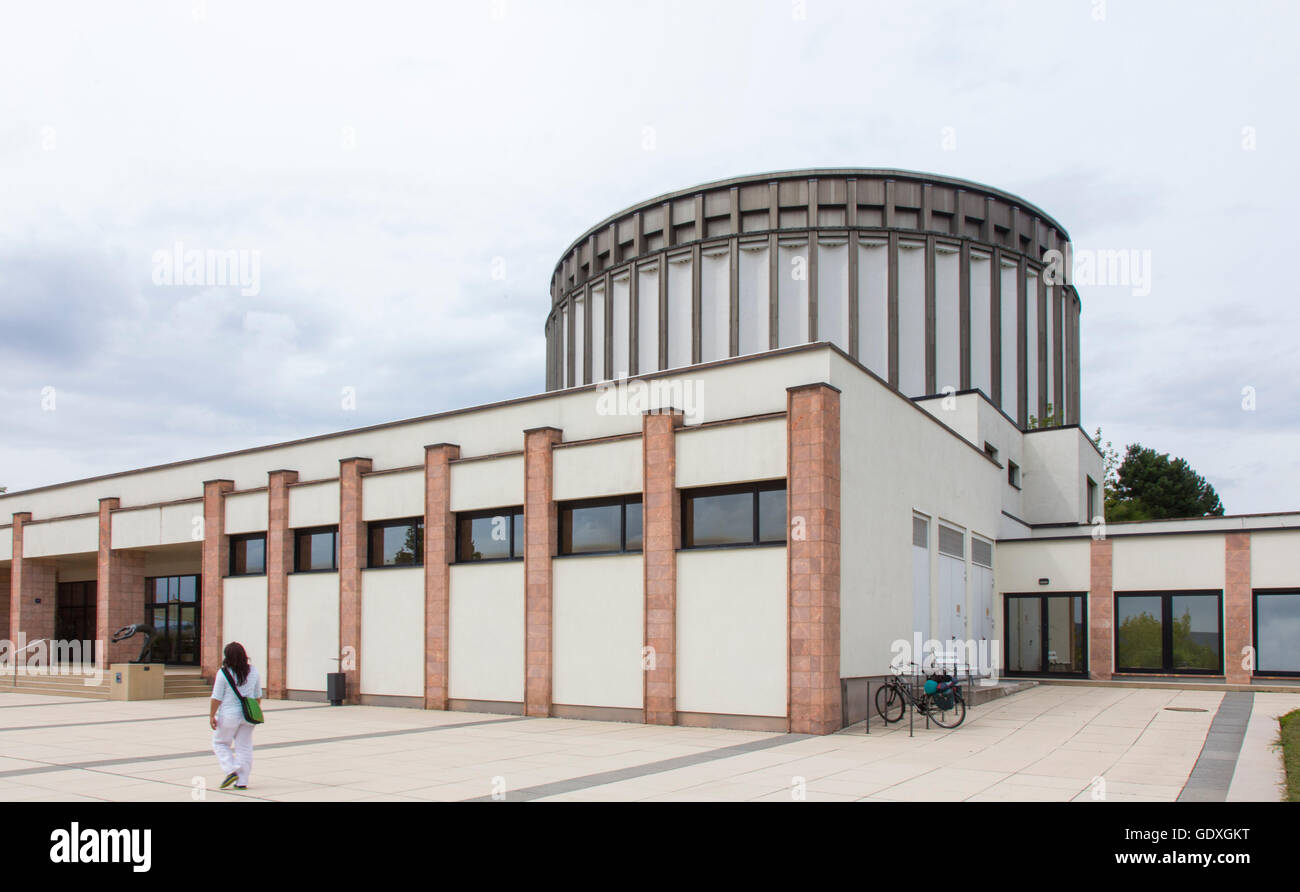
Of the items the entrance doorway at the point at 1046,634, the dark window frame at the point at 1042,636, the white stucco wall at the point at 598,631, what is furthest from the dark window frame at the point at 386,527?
the entrance doorway at the point at 1046,634

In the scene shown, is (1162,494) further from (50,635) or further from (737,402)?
(50,635)

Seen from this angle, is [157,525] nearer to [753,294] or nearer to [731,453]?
[731,453]

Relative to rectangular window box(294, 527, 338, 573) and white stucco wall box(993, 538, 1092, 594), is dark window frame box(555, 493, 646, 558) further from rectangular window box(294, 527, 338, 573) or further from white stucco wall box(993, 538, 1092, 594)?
white stucco wall box(993, 538, 1092, 594)

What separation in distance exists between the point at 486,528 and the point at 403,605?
3346 millimetres

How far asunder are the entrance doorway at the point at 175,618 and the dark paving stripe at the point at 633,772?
27.3 meters

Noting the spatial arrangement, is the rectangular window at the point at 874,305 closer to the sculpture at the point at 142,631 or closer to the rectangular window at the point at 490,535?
the rectangular window at the point at 490,535

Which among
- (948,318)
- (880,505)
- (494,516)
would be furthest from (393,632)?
(948,318)

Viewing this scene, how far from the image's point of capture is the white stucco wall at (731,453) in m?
19.8

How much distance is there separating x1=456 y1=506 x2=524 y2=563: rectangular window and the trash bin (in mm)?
4896

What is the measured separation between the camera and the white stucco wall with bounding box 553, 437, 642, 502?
2184 cm

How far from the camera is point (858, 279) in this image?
156 feet

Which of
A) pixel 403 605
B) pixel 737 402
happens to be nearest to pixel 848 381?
pixel 737 402

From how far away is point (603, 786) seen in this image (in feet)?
41.4

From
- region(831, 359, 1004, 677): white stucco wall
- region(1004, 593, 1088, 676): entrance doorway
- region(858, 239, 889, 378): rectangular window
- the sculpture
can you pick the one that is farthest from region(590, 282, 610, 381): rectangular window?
region(831, 359, 1004, 677): white stucco wall
